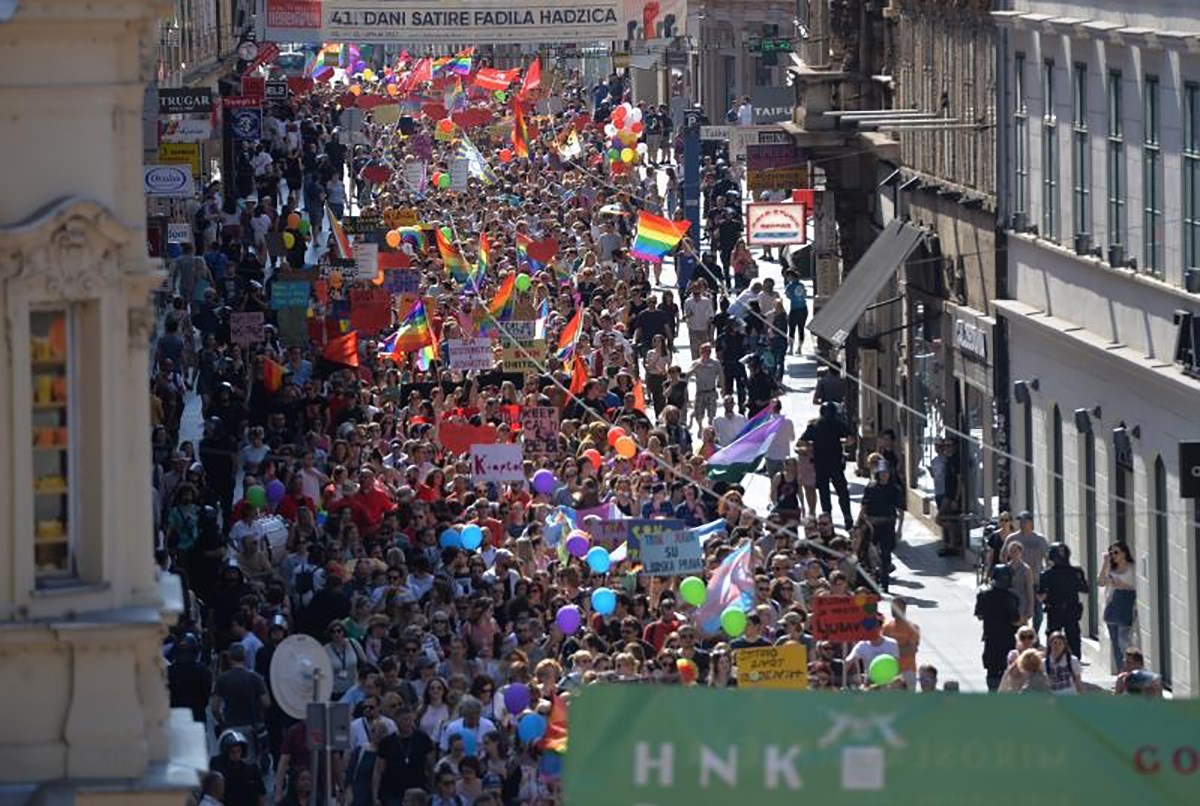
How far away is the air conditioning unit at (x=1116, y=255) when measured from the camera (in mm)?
29355

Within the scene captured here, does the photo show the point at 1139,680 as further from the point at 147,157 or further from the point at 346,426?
the point at 147,157

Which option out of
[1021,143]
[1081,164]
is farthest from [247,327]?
[1081,164]

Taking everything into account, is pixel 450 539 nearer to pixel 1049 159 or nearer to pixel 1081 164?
pixel 1081 164

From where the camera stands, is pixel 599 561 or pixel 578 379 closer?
pixel 599 561

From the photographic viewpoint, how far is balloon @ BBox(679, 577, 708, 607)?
79.6 ft

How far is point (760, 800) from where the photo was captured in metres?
10.2

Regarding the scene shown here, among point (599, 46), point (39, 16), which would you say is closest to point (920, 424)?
point (39, 16)

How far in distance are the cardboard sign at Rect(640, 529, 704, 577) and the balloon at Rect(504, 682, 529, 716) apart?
3051 mm

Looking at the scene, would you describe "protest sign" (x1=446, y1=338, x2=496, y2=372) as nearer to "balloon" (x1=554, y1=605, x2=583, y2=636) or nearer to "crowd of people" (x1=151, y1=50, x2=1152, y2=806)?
"crowd of people" (x1=151, y1=50, x2=1152, y2=806)

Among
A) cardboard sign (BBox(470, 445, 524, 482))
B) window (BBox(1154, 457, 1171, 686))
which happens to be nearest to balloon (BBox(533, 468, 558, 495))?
cardboard sign (BBox(470, 445, 524, 482))

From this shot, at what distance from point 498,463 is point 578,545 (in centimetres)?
279

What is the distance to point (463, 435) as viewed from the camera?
30438 mm

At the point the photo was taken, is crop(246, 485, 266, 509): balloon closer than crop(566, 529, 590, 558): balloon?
No

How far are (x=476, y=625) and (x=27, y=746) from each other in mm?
8379
